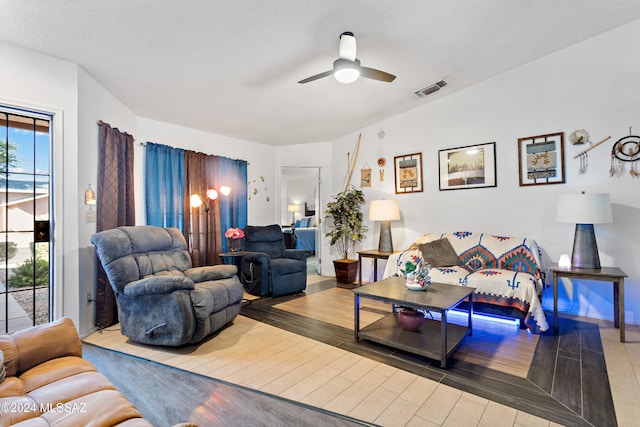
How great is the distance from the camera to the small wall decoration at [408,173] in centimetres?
471

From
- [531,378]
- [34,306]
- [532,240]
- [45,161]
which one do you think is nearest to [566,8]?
[532,240]

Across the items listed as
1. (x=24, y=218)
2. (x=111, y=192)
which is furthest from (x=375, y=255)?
(x=24, y=218)

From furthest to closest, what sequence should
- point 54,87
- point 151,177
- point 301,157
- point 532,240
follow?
point 301,157 < point 151,177 < point 532,240 < point 54,87

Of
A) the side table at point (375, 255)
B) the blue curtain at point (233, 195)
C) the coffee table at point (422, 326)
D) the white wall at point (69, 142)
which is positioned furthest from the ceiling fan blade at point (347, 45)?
the blue curtain at point (233, 195)

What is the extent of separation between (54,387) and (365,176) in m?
4.66

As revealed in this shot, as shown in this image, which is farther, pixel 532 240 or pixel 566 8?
pixel 532 240

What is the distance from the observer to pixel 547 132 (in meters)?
3.67

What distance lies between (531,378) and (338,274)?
322cm

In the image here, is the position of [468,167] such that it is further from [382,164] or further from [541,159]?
[382,164]

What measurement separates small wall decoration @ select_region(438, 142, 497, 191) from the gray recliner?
10.4 feet

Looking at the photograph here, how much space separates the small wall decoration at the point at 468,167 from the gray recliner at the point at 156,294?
317 centimetres

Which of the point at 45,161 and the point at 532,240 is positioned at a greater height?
the point at 45,161

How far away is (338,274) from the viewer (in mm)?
5184

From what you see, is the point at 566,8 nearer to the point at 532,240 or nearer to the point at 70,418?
the point at 532,240
